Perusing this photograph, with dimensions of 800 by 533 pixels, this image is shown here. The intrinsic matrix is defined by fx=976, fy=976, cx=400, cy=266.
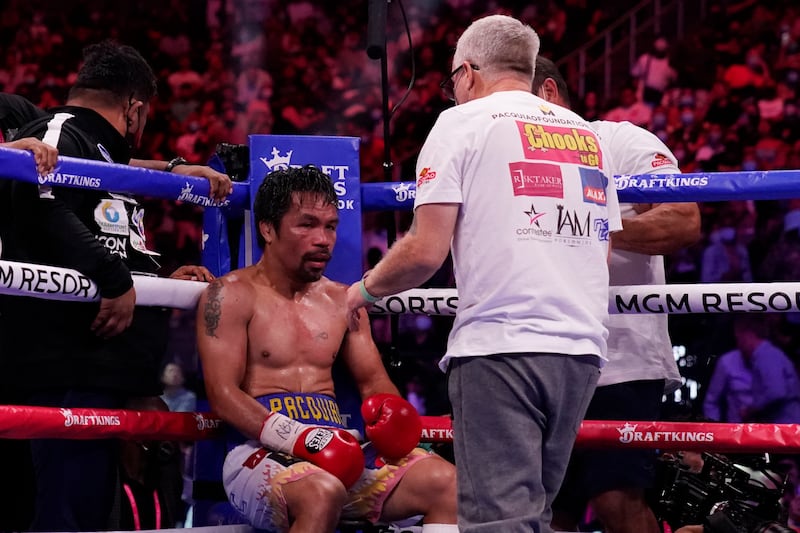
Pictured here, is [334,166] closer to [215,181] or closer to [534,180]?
[215,181]

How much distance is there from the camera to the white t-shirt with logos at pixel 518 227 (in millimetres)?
1680

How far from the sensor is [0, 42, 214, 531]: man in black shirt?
2066mm

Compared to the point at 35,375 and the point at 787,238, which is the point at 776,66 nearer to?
the point at 787,238

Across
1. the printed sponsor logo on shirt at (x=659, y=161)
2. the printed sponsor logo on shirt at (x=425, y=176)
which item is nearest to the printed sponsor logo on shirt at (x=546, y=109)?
the printed sponsor logo on shirt at (x=425, y=176)

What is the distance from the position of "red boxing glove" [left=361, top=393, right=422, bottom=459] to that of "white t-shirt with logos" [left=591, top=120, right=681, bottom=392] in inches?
20.7

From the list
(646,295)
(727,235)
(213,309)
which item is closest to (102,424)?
(213,309)

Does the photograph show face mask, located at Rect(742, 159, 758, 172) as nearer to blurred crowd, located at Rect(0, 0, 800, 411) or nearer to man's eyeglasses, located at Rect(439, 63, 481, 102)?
blurred crowd, located at Rect(0, 0, 800, 411)

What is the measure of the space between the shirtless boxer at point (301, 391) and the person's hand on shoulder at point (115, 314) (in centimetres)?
21

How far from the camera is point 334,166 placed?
2.47m

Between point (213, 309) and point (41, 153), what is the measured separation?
541mm

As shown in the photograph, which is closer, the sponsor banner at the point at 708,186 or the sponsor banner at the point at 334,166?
the sponsor banner at the point at 708,186

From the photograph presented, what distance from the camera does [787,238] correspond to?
514 centimetres

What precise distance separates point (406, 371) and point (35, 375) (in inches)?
119

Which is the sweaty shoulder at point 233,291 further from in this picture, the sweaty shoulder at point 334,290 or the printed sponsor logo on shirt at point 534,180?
the printed sponsor logo on shirt at point 534,180
